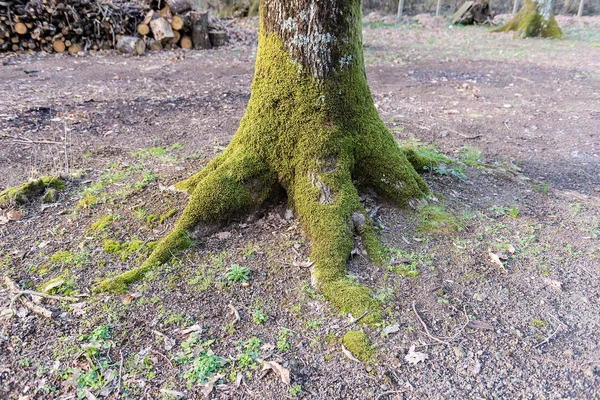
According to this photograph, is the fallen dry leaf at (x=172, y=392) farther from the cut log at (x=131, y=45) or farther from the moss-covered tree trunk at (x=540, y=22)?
the moss-covered tree trunk at (x=540, y=22)

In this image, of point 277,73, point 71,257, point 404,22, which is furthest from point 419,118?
point 404,22

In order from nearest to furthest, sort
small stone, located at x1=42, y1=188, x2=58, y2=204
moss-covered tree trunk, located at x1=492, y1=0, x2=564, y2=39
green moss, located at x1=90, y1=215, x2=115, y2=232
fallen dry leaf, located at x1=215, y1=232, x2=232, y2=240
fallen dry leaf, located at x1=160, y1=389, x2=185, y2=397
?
fallen dry leaf, located at x1=160, y1=389, x2=185, y2=397 → fallen dry leaf, located at x1=215, y1=232, x2=232, y2=240 → green moss, located at x1=90, y1=215, x2=115, y2=232 → small stone, located at x1=42, y1=188, x2=58, y2=204 → moss-covered tree trunk, located at x1=492, y1=0, x2=564, y2=39

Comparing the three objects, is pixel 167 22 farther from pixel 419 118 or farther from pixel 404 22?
pixel 404 22

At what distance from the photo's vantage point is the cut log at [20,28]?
10.2 m

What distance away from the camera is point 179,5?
11.9 m

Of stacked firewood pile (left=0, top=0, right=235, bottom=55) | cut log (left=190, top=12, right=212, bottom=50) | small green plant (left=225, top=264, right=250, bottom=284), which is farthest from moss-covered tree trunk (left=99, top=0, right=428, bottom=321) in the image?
cut log (left=190, top=12, right=212, bottom=50)

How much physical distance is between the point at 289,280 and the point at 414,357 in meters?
0.96

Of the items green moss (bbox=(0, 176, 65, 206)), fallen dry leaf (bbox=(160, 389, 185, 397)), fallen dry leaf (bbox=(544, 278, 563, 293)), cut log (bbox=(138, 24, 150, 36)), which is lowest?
fallen dry leaf (bbox=(160, 389, 185, 397))

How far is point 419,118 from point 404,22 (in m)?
14.4

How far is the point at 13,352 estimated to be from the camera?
2.41 metres

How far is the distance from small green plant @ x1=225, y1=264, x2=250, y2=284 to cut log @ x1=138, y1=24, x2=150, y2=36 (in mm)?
10530

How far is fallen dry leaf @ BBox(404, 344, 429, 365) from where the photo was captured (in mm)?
2352

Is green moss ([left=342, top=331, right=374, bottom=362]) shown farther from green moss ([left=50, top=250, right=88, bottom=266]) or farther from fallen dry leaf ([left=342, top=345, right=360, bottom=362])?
green moss ([left=50, top=250, right=88, bottom=266])

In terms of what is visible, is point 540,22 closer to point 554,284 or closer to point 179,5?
point 179,5
